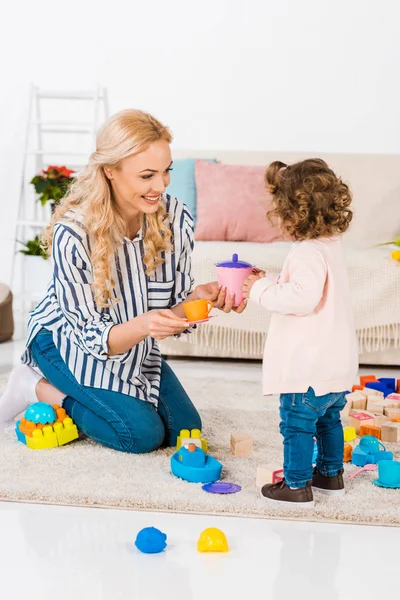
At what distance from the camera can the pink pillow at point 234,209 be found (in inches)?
143

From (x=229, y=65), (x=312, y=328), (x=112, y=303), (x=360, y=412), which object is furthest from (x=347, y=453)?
(x=229, y=65)

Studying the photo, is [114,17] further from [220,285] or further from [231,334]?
[220,285]

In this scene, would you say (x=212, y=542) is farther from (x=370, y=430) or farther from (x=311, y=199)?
(x=370, y=430)

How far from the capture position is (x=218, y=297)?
6.56ft

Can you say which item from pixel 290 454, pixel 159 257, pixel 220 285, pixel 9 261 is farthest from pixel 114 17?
pixel 290 454

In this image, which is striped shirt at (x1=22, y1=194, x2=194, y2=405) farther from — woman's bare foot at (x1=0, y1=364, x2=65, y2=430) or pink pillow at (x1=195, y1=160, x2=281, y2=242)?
pink pillow at (x1=195, y1=160, x2=281, y2=242)

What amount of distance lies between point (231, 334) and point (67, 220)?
1209mm

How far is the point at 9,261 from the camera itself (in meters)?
4.58

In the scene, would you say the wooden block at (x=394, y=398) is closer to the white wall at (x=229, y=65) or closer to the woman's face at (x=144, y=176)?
the woman's face at (x=144, y=176)

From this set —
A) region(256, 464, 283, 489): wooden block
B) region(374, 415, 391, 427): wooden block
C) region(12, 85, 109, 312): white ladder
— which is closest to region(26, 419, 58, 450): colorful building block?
region(256, 464, 283, 489): wooden block

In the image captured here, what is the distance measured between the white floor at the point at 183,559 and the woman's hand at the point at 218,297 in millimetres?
477

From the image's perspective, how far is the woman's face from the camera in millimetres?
2029

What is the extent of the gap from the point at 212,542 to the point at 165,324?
52 centimetres

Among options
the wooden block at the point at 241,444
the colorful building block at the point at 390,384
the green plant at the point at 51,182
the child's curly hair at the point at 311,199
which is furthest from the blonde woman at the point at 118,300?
the green plant at the point at 51,182
